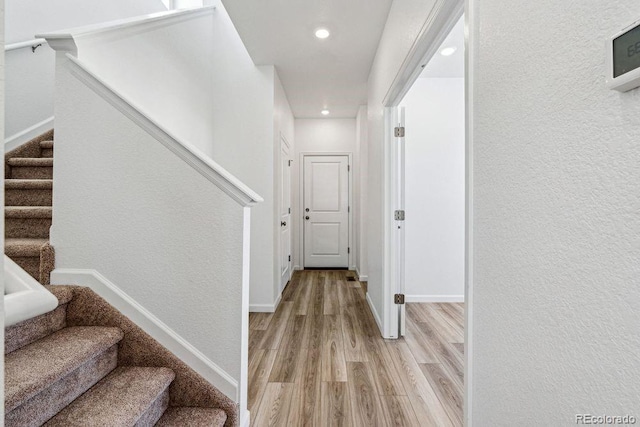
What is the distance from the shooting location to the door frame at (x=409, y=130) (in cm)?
112

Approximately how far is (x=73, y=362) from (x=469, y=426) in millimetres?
1427

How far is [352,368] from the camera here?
2.18 meters

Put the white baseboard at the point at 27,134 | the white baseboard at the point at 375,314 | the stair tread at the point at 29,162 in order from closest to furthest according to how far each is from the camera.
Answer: the stair tread at the point at 29,162 < the white baseboard at the point at 27,134 < the white baseboard at the point at 375,314

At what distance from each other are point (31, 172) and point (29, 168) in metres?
0.04

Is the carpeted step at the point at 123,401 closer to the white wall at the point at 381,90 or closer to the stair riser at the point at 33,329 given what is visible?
the stair riser at the point at 33,329

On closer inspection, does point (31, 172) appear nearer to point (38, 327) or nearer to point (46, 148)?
point (46, 148)

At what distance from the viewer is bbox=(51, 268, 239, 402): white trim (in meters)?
1.51

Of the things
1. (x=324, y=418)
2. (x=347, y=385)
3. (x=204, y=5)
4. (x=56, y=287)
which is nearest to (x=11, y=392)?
(x=56, y=287)

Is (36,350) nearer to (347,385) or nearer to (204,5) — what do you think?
(347,385)

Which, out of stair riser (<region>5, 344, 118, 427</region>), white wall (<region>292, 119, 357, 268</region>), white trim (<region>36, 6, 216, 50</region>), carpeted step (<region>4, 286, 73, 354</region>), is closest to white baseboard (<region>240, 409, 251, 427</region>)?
stair riser (<region>5, 344, 118, 427</region>)

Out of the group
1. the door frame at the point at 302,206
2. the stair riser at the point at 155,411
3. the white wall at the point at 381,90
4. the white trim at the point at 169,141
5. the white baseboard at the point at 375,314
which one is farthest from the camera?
the door frame at the point at 302,206

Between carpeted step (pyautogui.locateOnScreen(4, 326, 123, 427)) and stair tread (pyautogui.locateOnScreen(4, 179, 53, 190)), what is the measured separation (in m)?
1.01

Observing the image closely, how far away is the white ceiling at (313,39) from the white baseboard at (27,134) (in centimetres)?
181

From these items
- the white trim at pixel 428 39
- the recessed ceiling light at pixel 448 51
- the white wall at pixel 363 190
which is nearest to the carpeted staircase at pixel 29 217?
the white trim at pixel 428 39
